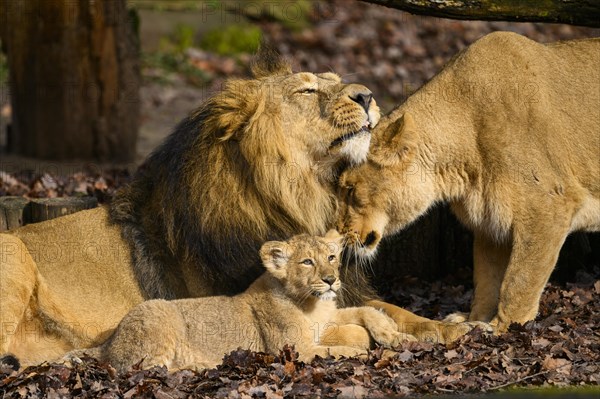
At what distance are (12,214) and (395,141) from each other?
3.08 m

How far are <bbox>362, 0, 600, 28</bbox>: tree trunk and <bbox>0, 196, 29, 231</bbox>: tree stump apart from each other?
129 inches

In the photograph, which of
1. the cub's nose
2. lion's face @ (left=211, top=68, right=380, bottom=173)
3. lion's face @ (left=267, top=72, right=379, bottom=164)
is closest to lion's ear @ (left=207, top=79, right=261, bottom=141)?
lion's face @ (left=211, top=68, right=380, bottom=173)

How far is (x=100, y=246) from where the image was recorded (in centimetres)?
728

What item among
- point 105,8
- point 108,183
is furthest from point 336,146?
point 105,8

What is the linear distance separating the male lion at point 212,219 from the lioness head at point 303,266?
1.39 feet

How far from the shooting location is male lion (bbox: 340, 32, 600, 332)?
7219 millimetres

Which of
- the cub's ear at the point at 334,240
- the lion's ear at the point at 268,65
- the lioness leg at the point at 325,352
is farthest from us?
the lion's ear at the point at 268,65

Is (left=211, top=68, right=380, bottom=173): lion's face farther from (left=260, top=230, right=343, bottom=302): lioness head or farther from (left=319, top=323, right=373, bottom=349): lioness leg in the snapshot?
(left=319, top=323, right=373, bottom=349): lioness leg

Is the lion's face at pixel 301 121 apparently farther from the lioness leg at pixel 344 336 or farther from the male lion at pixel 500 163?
the lioness leg at pixel 344 336

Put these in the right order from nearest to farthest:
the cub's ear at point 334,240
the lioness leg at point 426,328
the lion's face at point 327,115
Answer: the cub's ear at point 334,240 < the lion's face at point 327,115 < the lioness leg at point 426,328

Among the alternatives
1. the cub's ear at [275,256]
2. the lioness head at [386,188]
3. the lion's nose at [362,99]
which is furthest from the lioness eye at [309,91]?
the cub's ear at [275,256]

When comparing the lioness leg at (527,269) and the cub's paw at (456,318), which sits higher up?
the lioness leg at (527,269)

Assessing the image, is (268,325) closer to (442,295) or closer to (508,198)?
(508,198)

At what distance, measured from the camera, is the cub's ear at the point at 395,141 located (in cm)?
748
